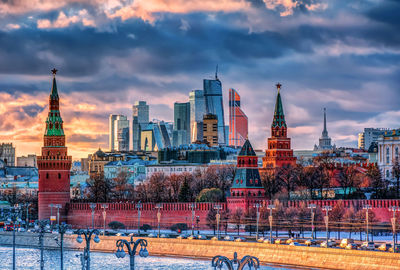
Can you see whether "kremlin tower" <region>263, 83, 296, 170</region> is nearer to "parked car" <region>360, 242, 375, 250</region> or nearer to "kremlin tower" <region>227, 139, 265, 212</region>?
"kremlin tower" <region>227, 139, 265, 212</region>

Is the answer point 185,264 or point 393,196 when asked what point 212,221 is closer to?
point 393,196

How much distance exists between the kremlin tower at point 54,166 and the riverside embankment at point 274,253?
19.5 metres

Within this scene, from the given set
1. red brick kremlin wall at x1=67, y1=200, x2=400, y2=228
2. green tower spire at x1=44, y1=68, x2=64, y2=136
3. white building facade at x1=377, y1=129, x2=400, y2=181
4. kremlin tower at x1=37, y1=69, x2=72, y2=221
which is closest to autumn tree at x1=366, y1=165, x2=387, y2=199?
white building facade at x1=377, y1=129, x2=400, y2=181

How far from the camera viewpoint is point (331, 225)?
120188mm

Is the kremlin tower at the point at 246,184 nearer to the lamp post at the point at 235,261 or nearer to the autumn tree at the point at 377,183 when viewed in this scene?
the autumn tree at the point at 377,183

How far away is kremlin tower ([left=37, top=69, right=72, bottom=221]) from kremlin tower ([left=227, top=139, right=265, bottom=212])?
910 inches

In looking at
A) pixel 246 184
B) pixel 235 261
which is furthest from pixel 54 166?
pixel 235 261

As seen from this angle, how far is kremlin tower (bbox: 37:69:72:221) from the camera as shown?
144500 mm

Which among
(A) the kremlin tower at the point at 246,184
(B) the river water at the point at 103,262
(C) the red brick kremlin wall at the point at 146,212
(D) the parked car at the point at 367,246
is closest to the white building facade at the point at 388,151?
(A) the kremlin tower at the point at 246,184

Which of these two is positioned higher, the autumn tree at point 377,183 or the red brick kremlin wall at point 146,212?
the autumn tree at point 377,183

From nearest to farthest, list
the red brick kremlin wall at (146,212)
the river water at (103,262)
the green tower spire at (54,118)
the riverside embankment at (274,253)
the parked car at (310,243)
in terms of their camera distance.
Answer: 1. the riverside embankment at (274,253)
2. the parked car at (310,243)
3. the river water at (103,262)
4. the red brick kremlin wall at (146,212)
5. the green tower spire at (54,118)

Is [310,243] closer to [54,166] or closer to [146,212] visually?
[146,212]

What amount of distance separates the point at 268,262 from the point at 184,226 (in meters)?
36.8

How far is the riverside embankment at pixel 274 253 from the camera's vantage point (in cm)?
8469
